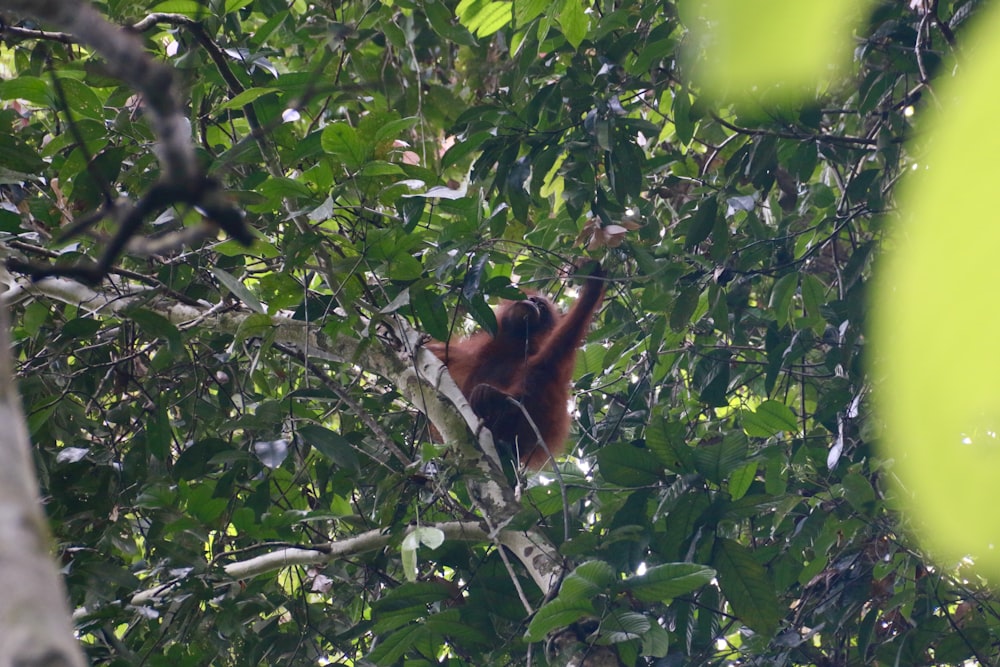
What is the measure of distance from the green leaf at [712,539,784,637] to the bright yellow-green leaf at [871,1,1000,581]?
8.16 ft

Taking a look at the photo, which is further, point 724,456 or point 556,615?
point 724,456

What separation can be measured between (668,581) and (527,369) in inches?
92.3

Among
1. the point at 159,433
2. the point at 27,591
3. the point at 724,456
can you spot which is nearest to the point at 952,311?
the point at 27,591

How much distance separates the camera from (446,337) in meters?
3.18

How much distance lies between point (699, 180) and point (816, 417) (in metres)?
1.04

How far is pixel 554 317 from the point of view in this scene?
584 centimetres

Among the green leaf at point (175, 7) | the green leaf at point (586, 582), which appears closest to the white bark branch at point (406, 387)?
the green leaf at point (586, 582)

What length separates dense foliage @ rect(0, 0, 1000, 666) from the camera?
9.27 ft

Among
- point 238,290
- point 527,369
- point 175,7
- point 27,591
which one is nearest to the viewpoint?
point 27,591

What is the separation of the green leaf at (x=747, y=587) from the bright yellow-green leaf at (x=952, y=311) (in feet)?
8.16

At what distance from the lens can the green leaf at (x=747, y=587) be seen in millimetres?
2646

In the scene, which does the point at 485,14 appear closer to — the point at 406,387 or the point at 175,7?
the point at 175,7

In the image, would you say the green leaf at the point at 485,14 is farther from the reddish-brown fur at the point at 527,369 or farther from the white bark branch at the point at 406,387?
the white bark branch at the point at 406,387

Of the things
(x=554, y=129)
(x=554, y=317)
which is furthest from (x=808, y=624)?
(x=554, y=317)
